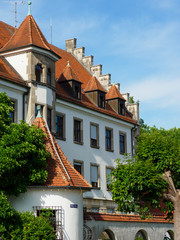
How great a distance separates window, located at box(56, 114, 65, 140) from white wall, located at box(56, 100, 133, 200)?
29cm

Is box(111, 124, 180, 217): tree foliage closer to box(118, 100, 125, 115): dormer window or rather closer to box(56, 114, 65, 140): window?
box(56, 114, 65, 140): window

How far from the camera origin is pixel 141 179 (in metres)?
23.3

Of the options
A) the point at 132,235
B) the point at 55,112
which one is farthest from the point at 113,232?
the point at 55,112

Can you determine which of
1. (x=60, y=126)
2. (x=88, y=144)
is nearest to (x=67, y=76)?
(x=60, y=126)

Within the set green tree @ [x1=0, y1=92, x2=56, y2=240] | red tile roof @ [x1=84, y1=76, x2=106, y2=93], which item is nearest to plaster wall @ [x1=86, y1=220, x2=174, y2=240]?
green tree @ [x1=0, y1=92, x2=56, y2=240]

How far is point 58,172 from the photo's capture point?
21484 mm

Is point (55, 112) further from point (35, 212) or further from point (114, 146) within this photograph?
point (35, 212)

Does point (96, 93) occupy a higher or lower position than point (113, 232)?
higher

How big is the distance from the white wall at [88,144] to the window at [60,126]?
0.96 ft

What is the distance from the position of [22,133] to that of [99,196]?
1646cm

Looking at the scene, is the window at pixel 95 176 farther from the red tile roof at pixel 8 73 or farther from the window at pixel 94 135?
the red tile roof at pixel 8 73

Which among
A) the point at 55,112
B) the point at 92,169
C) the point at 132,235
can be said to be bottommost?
the point at 132,235

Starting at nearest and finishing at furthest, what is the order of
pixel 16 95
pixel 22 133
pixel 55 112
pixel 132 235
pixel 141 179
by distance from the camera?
pixel 22 133 < pixel 141 179 < pixel 132 235 < pixel 16 95 < pixel 55 112

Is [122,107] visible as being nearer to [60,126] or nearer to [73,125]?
[73,125]
